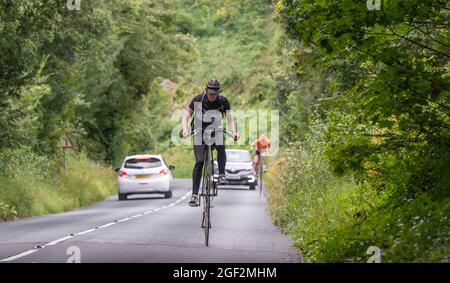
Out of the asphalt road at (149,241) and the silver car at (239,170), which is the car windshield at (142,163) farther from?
the asphalt road at (149,241)

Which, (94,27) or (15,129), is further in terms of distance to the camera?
(94,27)

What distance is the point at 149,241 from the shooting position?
1441 centimetres

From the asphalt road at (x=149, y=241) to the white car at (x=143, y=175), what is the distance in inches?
434

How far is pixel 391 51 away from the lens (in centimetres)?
955

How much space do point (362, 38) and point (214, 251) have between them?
4.23 meters

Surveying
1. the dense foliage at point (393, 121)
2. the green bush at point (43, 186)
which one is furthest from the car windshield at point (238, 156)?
the dense foliage at point (393, 121)

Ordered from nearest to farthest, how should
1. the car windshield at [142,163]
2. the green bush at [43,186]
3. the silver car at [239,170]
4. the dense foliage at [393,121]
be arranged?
the dense foliage at [393,121] < the green bush at [43,186] < the car windshield at [142,163] < the silver car at [239,170]

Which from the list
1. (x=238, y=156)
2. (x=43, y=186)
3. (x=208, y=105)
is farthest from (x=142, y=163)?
(x=208, y=105)

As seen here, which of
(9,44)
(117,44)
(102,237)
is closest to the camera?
(102,237)

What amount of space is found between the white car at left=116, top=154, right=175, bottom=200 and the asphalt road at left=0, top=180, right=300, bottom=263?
1103 centimetres

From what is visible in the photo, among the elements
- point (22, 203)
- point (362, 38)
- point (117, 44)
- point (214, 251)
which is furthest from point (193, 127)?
point (117, 44)

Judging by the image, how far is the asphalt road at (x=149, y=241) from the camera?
38.4 ft

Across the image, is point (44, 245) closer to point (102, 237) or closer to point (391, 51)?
point (102, 237)

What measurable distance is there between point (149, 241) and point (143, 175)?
65.0 feet
